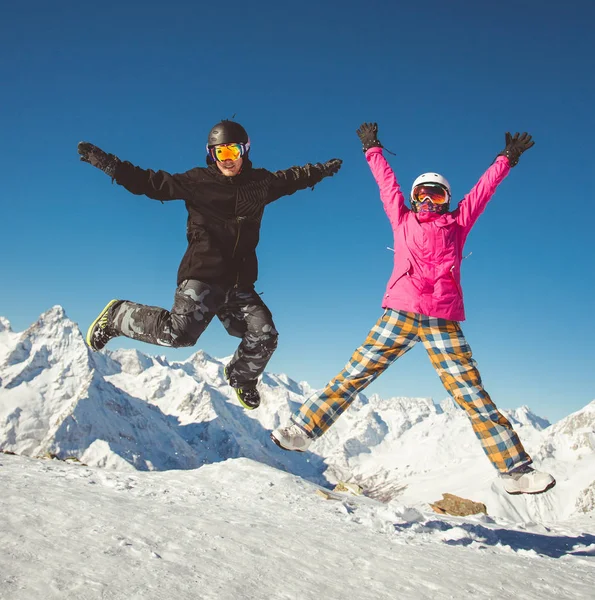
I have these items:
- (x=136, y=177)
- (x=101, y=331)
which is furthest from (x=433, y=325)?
(x=101, y=331)

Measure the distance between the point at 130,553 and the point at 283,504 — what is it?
428 centimetres

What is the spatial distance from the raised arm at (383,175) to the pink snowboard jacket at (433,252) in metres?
0.01

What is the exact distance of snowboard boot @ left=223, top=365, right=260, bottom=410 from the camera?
7.12 metres

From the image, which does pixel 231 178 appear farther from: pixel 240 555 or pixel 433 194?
pixel 240 555

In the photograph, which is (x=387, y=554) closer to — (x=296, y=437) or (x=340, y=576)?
(x=340, y=576)

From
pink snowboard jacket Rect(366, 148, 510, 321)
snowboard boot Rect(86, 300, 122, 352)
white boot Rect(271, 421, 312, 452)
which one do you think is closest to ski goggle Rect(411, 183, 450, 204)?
pink snowboard jacket Rect(366, 148, 510, 321)

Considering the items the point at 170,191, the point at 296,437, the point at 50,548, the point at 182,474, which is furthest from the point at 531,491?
the point at 182,474

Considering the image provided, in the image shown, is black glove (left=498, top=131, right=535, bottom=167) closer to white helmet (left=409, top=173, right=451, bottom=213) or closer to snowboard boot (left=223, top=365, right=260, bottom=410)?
white helmet (left=409, top=173, right=451, bottom=213)

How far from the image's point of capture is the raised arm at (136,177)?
226 inches

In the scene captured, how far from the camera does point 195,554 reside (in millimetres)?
3619

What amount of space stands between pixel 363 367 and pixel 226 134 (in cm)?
329

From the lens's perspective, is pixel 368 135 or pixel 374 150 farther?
pixel 368 135

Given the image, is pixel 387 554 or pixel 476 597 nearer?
pixel 476 597

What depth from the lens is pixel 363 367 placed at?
557 cm
